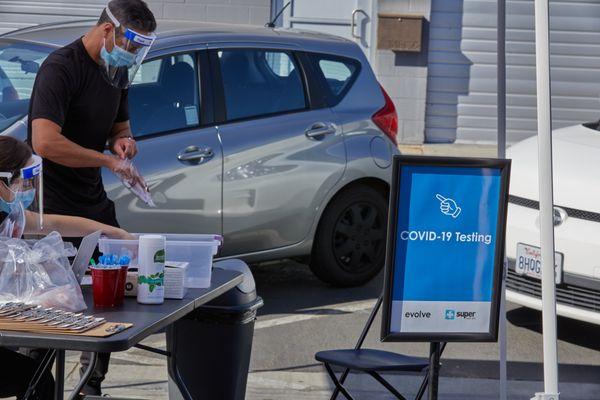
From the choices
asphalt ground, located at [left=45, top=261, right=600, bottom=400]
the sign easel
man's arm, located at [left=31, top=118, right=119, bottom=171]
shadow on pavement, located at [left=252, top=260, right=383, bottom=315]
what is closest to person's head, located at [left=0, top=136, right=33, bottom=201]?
man's arm, located at [left=31, top=118, right=119, bottom=171]

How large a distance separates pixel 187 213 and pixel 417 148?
24.0 feet

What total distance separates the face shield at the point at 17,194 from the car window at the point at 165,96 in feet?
8.65

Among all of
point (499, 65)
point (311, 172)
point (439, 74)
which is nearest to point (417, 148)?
point (439, 74)

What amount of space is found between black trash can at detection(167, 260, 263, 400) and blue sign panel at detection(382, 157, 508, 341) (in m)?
0.65

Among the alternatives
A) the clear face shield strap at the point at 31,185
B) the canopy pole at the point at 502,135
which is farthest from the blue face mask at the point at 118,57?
the canopy pole at the point at 502,135

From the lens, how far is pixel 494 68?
45.6ft

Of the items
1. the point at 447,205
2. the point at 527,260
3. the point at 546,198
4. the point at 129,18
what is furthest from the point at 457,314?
the point at 527,260

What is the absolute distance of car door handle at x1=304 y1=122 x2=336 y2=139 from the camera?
7.12 metres

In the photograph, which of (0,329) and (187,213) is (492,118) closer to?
(187,213)

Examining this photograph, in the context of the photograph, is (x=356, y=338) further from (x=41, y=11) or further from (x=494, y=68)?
(x=41, y=11)

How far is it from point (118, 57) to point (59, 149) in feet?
1.40

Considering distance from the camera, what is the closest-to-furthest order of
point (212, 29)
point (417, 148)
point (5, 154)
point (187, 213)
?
point (5, 154) → point (187, 213) → point (212, 29) → point (417, 148)

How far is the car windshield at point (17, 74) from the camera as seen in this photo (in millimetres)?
6129

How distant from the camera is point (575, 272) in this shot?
606 centimetres
